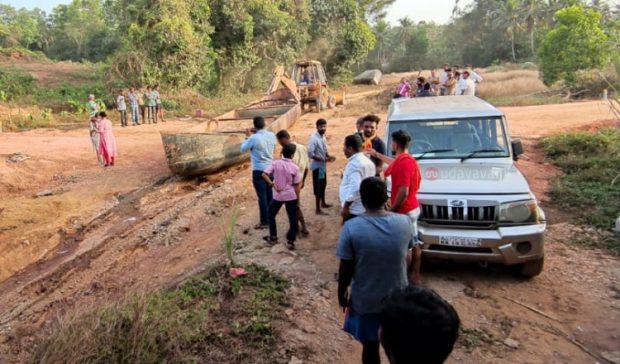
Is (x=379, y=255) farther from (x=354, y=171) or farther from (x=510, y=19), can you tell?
(x=510, y=19)

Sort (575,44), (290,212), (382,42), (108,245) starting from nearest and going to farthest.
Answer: (290,212) < (108,245) < (575,44) < (382,42)

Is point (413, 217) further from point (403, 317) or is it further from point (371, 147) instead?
point (403, 317)

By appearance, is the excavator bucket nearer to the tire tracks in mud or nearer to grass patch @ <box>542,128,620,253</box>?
the tire tracks in mud

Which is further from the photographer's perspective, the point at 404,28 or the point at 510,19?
the point at 404,28

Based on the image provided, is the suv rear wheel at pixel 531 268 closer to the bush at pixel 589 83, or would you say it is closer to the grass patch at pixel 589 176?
the grass patch at pixel 589 176

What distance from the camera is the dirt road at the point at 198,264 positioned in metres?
4.25

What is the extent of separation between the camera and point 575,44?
22.9 m

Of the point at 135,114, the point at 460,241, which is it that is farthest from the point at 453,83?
the point at 135,114

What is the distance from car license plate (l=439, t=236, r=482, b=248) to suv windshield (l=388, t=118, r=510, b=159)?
1.33m

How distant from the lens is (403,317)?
1780 mm

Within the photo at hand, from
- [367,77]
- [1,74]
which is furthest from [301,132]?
[367,77]

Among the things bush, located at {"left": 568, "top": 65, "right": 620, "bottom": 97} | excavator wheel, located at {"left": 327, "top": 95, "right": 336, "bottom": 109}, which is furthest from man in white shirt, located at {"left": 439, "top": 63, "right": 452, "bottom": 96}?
bush, located at {"left": 568, "top": 65, "right": 620, "bottom": 97}

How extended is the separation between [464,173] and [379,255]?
9.14 feet

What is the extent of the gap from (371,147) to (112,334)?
3.86 metres
